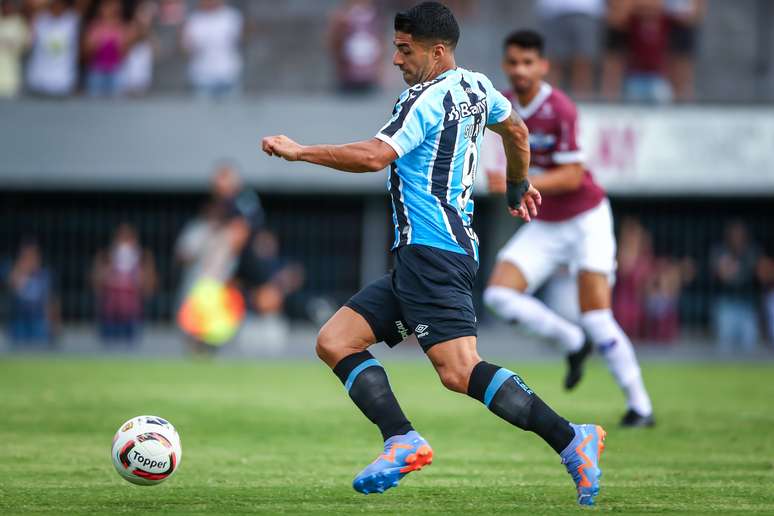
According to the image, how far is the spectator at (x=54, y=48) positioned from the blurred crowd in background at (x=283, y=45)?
0.8 inches

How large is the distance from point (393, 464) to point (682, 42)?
50.2 feet

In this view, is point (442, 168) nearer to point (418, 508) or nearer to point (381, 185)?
point (418, 508)

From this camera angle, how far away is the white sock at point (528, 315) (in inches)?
381

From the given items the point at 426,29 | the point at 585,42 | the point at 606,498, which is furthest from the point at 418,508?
the point at 585,42

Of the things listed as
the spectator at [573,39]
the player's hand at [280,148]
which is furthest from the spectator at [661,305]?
the player's hand at [280,148]

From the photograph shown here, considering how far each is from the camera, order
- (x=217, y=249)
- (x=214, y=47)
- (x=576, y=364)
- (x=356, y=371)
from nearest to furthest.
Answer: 1. (x=356, y=371)
2. (x=576, y=364)
3. (x=217, y=249)
4. (x=214, y=47)

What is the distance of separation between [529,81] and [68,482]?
451 centimetres

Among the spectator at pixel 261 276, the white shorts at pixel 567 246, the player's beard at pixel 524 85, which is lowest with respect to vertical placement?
the spectator at pixel 261 276

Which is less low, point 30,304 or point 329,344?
point 329,344

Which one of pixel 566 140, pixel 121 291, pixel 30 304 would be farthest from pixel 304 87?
pixel 566 140

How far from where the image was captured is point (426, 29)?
20.2 feet

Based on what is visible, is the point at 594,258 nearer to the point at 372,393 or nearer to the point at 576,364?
the point at 576,364

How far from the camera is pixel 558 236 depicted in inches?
382

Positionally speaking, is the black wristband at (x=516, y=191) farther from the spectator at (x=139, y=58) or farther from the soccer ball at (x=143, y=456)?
the spectator at (x=139, y=58)
